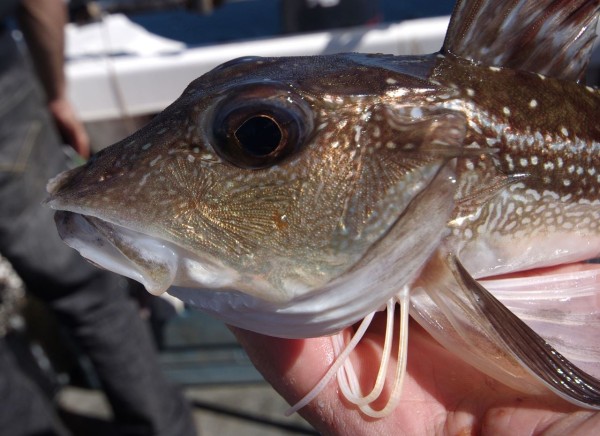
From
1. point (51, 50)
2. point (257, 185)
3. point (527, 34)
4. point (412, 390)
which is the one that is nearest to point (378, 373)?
point (412, 390)

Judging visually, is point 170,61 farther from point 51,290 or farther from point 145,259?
point 145,259

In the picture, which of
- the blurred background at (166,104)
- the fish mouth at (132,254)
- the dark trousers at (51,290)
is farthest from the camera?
the blurred background at (166,104)

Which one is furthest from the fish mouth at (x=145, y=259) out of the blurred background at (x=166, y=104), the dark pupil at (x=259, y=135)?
the blurred background at (x=166, y=104)

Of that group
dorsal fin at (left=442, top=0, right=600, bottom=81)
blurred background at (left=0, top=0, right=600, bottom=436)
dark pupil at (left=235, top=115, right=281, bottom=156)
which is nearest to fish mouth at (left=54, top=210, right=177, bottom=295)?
dark pupil at (left=235, top=115, right=281, bottom=156)

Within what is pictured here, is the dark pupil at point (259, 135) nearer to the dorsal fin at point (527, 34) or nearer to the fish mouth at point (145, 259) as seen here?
the fish mouth at point (145, 259)

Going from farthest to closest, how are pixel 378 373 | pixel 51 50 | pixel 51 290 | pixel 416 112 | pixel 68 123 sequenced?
pixel 68 123 < pixel 51 50 < pixel 51 290 < pixel 378 373 < pixel 416 112

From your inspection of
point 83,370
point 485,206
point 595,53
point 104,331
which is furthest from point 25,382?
point 595,53

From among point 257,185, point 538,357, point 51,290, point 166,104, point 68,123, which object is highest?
point 166,104
